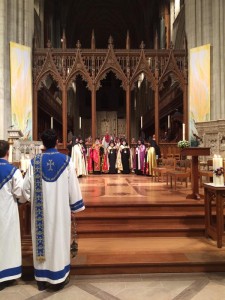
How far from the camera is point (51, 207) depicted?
3416 millimetres

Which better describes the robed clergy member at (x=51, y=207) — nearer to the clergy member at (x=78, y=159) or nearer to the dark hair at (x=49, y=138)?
the dark hair at (x=49, y=138)

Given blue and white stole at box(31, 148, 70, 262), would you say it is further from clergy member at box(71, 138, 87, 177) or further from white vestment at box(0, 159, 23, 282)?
clergy member at box(71, 138, 87, 177)

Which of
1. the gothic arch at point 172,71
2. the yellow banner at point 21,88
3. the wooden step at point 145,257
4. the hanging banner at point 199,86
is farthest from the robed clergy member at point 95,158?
the wooden step at point 145,257

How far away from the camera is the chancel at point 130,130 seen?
12.8 feet

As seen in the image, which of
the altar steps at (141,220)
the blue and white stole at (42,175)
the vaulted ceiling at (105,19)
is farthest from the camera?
the vaulted ceiling at (105,19)

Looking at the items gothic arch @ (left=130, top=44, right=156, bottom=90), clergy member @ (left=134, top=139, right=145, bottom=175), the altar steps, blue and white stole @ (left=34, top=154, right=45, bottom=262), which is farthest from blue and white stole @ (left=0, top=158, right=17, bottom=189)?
gothic arch @ (left=130, top=44, right=156, bottom=90)

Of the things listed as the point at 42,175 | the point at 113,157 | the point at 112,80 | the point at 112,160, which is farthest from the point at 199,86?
the point at 112,80

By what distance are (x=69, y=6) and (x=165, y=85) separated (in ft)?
36.6

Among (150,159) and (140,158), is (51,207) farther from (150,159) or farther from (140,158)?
(140,158)

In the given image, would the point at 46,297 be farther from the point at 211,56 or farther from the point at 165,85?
the point at 165,85

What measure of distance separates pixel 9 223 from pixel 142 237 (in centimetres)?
221

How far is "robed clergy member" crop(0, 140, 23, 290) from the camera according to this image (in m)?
3.35

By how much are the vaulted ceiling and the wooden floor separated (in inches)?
668

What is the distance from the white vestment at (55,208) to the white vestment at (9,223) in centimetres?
14
